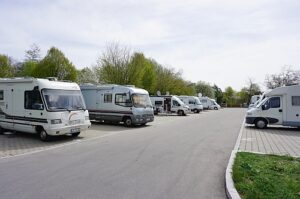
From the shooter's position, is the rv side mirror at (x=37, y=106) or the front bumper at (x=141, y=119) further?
the front bumper at (x=141, y=119)

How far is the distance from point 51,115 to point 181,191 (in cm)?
841

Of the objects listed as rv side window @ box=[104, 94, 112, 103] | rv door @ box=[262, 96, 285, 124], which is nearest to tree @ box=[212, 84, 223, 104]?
rv door @ box=[262, 96, 285, 124]

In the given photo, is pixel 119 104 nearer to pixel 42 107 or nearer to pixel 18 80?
pixel 18 80

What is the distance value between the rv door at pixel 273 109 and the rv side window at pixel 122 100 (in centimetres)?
884

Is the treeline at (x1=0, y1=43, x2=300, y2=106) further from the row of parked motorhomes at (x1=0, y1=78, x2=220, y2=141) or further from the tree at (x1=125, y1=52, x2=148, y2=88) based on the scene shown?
the row of parked motorhomes at (x1=0, y1=78, x2=220, y2=141)

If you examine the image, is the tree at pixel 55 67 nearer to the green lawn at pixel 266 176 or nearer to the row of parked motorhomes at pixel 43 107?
the row of parked motorhomes at pixel 43 107

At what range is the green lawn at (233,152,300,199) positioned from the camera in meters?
5.68

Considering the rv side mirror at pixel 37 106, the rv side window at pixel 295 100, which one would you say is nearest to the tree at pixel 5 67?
the rv side mirror at pixel 37 106

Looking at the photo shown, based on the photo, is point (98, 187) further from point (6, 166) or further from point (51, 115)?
point (51, 115)

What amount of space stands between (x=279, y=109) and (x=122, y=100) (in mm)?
10239

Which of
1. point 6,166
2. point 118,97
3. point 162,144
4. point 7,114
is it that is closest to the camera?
point 6,166

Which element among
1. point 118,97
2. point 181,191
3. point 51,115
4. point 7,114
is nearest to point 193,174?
point 181,191

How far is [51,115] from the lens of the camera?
13.0 meters

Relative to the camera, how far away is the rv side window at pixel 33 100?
43.8ft
